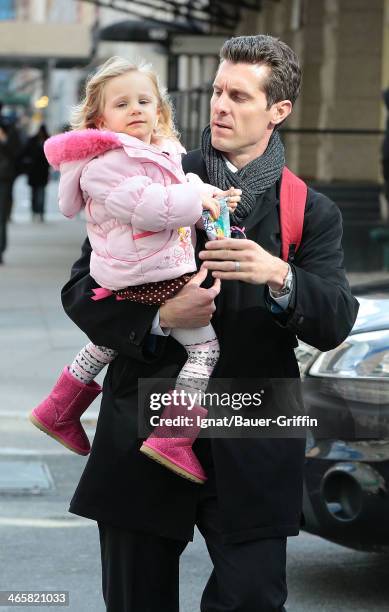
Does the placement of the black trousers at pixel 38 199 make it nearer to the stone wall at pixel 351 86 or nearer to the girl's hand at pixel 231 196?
the stone wall at pixel 351 86

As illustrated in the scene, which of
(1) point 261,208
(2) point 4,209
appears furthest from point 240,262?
(2) point 4,209

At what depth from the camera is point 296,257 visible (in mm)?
3830

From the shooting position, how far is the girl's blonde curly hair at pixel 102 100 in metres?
3.81

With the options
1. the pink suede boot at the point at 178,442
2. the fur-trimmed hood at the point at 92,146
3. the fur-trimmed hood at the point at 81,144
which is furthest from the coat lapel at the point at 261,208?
the pink suede boot at the point at 178,442

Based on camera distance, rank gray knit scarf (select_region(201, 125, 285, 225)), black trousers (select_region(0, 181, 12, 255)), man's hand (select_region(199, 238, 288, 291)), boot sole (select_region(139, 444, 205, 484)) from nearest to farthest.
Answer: man's hand (select_region(199, 238, 288, 291)) → boot sole (select_region(139, 444, 205, 484)) → gray knit scarf (select_region(201, 125, 285, 225)) → black trousers (select_region(0, 181, 12, 255))

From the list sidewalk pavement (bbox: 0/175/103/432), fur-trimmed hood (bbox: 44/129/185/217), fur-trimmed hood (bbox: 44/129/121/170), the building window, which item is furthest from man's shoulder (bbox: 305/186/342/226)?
the building window

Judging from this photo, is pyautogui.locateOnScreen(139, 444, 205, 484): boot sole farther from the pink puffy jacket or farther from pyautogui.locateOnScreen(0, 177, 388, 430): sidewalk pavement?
pyautogui.locateOnScreen(0, 177, 388, 430): sidewalk pavement

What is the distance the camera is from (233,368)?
12.4 ft

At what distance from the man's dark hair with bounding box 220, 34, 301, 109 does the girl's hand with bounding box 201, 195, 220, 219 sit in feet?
1.14

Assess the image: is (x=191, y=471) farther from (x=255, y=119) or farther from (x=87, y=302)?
(x=255, y=119)

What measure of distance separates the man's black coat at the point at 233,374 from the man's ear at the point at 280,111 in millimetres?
190

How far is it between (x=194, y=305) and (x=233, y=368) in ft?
0.77

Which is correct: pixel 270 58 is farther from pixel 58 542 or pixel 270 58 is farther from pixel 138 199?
pixel 58 542

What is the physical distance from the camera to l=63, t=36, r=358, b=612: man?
146 inches
